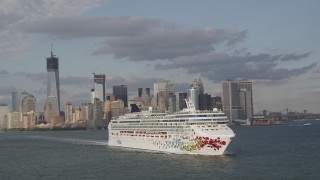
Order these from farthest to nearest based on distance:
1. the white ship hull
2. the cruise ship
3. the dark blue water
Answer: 1. the cruise ship
2. the white ship hull
3. the dark blue water

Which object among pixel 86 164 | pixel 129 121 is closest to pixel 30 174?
pixel 86 164

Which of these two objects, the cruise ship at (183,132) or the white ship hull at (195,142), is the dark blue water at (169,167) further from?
the cruise ship at (183,132)

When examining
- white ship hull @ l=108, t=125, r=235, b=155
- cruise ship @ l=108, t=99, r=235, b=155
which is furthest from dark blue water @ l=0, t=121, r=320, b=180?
cruise ship @ l=108, t=99, r=235, b=155

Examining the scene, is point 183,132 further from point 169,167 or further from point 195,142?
point 169,167

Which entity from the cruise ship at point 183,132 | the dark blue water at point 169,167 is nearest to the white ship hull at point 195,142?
the cruise ship at point 183,132

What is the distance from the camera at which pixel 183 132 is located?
301 feet

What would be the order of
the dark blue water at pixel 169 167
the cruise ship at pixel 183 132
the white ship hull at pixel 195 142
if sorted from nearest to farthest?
the dark blue water at pixel 169 167
the white ship hull at pixel 195 142
the cruise ship at pixel 183 132

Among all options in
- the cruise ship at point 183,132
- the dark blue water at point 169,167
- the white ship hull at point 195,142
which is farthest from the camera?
the cruise ship at point 183,132

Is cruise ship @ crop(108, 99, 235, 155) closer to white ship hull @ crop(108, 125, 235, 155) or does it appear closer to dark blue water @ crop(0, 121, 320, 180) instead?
white ship hull @ crop(108, 125, 235, 155)

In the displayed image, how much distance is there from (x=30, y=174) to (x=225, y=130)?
35.1 m

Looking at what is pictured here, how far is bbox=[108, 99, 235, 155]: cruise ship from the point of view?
86000 mm

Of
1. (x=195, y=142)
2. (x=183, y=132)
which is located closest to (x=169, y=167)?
(x=195, y=142)

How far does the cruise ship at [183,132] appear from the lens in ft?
282

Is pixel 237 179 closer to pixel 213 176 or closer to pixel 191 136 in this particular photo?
pixel 213 176
